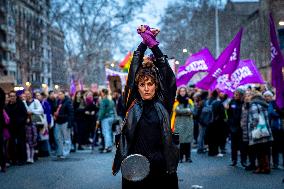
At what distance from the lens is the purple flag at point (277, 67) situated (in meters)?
9.61

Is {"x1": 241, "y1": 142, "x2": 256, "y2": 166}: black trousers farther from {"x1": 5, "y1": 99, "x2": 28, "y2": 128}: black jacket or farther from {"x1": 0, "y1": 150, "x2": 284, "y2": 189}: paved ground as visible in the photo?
{"x1": 5, "y1": 99, "x2": 28, "y2": 128}: black jacket

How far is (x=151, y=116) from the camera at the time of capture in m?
4.60

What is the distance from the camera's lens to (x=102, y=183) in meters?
9.63

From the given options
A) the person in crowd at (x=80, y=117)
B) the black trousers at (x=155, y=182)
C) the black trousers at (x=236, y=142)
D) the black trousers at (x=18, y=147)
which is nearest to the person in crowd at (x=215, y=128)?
the black trousers at (x=236, y=142)

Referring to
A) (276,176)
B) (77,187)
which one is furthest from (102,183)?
(276,176)

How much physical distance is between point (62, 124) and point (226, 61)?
183 inches

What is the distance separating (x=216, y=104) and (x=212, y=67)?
62.1 inches

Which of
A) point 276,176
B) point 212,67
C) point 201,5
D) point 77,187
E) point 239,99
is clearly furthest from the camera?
point 201,5

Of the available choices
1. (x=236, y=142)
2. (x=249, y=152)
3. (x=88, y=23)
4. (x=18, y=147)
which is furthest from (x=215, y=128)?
(x=88, y=23)

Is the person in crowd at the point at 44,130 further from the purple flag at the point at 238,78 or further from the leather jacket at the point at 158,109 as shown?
the leather jacket at the point at 158,109

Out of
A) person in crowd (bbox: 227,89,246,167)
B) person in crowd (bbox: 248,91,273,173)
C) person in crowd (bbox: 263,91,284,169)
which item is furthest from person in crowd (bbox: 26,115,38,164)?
person in crowd (bbox: 263,91,284,169)

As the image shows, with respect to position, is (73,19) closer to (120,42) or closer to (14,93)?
(120,42)

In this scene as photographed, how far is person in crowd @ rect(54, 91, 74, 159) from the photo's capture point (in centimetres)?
1421

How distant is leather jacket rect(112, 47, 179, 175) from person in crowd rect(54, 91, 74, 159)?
31.7 ft
